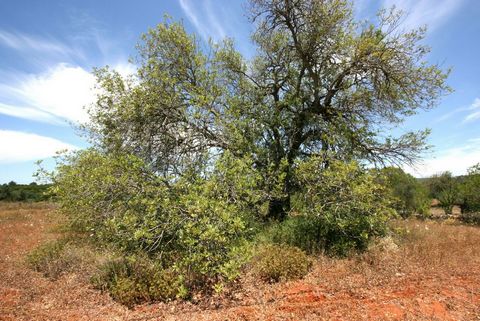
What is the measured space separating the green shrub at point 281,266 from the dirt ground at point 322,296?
262 mm

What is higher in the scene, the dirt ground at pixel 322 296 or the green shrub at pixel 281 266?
the green shrub at pixel 281 266

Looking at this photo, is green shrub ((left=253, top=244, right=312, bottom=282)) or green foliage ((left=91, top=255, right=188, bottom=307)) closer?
green foliage ((left=91, top=255, right=188, bottom=307))

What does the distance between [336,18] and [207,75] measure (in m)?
5.11

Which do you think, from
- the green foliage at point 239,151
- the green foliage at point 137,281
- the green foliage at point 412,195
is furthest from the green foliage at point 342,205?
the green foliage at point 412,195

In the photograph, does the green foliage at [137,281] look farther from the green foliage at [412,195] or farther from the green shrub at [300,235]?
the green foliage at [412,195]

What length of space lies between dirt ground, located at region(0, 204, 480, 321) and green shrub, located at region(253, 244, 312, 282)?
0.26 m

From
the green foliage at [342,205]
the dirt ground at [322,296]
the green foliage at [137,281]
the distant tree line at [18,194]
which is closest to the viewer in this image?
the dirt ground at [322,296]

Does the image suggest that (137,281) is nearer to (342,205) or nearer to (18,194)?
(342,205)

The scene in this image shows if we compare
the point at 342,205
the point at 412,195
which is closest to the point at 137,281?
Answer: the point at 342,205

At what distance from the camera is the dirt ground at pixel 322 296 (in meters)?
6.38

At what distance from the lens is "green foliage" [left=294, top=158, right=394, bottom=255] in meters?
10.0

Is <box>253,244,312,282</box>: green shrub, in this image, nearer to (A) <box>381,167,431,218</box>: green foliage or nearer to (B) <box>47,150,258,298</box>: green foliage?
(B) <box>47,150,258,298</box>: green foliage

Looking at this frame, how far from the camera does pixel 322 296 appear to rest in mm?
7137

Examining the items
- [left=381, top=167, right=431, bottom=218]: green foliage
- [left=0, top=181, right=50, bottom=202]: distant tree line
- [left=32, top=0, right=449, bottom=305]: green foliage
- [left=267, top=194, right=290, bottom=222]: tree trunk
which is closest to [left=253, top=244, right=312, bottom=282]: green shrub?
[left=32, top=0, right=449, bottom=305]: green foliage
